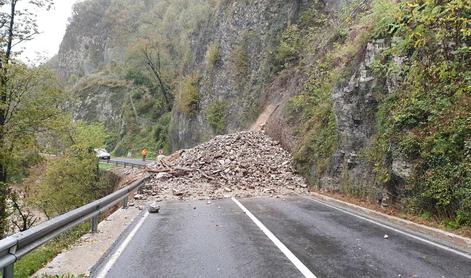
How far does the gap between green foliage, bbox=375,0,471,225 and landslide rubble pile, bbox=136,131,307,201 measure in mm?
6883

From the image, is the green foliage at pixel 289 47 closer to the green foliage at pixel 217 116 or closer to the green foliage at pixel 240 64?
the green foliage at pixel 240 64

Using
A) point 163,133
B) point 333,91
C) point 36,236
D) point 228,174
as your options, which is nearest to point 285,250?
point 36,236

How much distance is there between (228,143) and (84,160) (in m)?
12.8

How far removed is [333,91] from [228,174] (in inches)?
241

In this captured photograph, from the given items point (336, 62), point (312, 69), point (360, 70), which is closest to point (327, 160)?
point (360, 70)

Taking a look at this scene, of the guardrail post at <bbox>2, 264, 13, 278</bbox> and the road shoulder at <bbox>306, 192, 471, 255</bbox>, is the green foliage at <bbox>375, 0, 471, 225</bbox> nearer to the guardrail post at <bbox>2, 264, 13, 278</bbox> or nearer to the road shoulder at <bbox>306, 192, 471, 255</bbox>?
the road shoulder at <bbox>306, 192, 471, 255</bbox>

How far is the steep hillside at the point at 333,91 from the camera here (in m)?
9.27

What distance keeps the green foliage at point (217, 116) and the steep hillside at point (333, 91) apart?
0.13 meters

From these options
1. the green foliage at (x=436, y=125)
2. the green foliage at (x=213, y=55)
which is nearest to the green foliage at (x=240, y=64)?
the green foliage at (x=213, y=55)

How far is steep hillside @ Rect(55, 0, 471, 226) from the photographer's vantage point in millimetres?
9273

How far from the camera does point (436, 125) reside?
33.5ft

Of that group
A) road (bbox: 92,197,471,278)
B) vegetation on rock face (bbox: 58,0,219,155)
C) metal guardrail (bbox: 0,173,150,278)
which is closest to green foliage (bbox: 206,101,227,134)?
vegetation on rock face (bbox: 58,0,219,155)

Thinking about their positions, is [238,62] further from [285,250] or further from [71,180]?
[285,250]

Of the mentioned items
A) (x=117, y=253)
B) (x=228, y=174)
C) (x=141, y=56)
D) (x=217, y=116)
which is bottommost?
(x=117, y=253)
